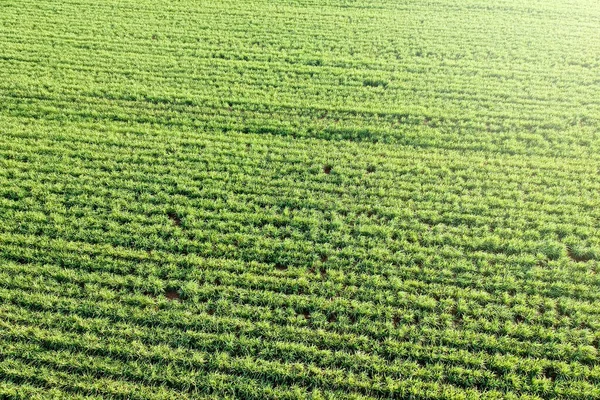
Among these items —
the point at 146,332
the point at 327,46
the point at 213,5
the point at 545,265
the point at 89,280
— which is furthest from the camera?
the point at 213,5

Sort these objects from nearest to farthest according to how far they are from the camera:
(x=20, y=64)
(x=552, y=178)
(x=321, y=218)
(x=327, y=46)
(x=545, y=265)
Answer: (x=545, y=265), (x=321, y=218), (x=552, y=178), (x=20, y=64), (x=327, y=46)

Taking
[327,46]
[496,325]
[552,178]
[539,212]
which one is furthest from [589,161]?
[327,46]

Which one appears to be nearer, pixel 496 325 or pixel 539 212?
pixel 496 325

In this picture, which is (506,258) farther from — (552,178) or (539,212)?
(552,178)

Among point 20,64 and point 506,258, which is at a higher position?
point 20,64

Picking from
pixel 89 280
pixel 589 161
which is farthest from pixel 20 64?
pixel 589 161

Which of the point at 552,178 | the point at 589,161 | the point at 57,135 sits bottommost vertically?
the point at 57,135
